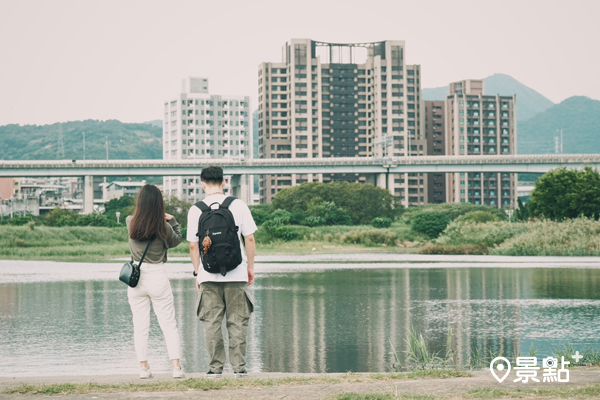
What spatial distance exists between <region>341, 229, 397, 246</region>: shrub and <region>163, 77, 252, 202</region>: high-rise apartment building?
388 feet

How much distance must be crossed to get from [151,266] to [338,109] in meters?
158

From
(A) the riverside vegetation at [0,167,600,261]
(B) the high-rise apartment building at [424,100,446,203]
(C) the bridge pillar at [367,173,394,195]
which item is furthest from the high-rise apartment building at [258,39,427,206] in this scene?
(A) the riverside vegetation at [0,167,600,261]

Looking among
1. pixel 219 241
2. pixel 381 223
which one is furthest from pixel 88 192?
pixel 219 241

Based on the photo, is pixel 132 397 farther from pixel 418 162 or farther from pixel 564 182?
pixel 418 162

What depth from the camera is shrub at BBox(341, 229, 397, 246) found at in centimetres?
6259

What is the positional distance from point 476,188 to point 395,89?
2587 centimetres

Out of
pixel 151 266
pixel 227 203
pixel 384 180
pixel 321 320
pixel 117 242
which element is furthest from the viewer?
pixel 384 180

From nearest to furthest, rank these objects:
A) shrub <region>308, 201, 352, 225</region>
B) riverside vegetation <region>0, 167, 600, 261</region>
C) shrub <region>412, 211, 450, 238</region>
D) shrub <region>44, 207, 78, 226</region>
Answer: riverside vegetation <region>0, 167, 600, 261</region>
shrub <region>412, 211, 450, 238</region>
shrub <region>44, 207, 78, 226</region>
shrub <region>308, 201, 352, 225</region>

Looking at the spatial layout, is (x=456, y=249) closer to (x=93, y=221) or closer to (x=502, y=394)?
(x=93, y=221)

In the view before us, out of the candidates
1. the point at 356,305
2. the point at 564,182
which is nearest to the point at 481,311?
the point at 356,305

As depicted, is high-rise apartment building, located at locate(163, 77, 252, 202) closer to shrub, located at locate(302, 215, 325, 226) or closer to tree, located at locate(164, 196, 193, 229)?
shrub, located at locate(302, 215, 325, 226)

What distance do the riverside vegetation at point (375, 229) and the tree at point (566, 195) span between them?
0.23 ft

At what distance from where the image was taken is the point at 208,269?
8398 millimetres

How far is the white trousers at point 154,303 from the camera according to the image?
28.5 ft
